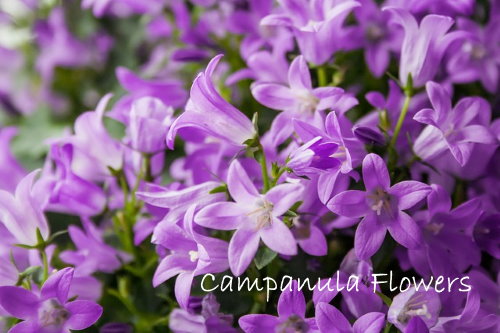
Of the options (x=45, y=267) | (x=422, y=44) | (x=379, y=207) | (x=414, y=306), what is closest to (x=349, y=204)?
(x=379, y=207)

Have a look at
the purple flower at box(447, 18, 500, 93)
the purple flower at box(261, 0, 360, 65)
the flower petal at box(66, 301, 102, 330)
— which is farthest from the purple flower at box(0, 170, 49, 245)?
the purple flower at box(447, 18, 500, 93)

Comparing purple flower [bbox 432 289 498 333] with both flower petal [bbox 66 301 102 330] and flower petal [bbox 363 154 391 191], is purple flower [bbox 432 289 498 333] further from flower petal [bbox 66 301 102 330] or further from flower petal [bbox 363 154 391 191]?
flower petal [bbox 66 301 102 330]

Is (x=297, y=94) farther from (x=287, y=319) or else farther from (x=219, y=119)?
(x=287, y=319)

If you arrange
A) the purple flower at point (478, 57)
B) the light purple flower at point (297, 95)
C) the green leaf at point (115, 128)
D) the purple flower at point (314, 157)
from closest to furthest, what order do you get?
the purple flower at point (314, 157) < the light purple flower at point (297, 95) < the purple flower at point (478, 57) < the green leaf at point (115, 128)

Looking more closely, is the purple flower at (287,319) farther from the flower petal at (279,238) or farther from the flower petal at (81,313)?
the flower petal at (81,313)

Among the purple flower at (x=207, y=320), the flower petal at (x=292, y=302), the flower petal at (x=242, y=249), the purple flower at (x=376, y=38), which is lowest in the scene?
the purple flower at (x=207, y=320)

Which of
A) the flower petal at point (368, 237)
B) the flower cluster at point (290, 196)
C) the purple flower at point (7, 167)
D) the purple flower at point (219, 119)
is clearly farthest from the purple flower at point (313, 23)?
the purple flower at point (7, 167)
